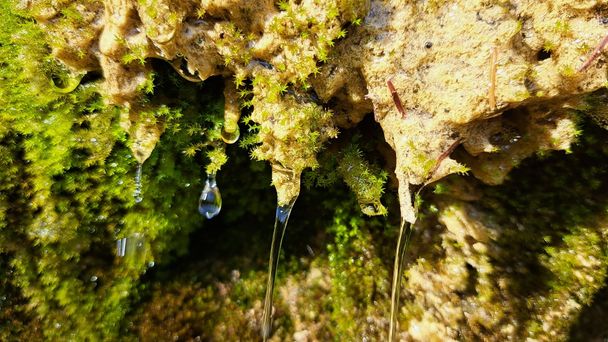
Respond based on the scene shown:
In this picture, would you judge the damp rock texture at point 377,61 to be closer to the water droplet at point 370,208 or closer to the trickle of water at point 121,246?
the water droplet at point 370,208

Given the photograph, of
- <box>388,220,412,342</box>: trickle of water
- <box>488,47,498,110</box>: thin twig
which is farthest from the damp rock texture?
<box>388,220,412,342</box>: trickle of water

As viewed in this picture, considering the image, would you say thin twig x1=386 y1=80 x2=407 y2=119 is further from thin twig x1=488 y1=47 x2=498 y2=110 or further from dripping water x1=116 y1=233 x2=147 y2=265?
dripping water x1=116 y1=233 x2=147 y2=265

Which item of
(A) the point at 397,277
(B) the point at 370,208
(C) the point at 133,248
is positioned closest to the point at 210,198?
(C) the point at 133,248

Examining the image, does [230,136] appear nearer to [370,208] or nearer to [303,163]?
[303,163]

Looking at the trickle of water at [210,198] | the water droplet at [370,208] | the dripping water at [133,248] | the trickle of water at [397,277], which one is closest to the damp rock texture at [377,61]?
the water droplet at [370,208]

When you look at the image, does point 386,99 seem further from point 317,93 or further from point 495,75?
point 495,75

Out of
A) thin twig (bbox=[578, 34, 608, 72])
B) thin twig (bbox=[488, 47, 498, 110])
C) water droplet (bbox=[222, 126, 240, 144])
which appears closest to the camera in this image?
thin twig (bbox=[578, 34, 608, 72])
